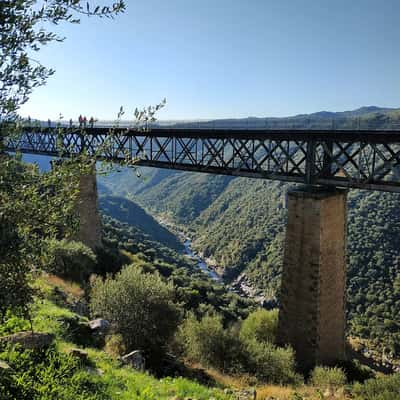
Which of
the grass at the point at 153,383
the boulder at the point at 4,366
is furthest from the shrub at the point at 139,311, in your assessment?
the boulder at the point at 4,366

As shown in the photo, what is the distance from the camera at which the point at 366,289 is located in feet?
117

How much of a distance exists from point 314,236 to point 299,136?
348 cm


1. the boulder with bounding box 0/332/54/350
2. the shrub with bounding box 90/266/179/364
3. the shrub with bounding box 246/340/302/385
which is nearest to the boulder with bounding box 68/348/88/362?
the boulder with bounding box 0/332/54/350

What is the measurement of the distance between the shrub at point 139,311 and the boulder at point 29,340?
4.66 meters

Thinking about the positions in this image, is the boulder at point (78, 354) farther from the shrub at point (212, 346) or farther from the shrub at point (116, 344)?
the shrub at point (212, 346)

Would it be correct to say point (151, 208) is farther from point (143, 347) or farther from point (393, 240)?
point (143, 347)

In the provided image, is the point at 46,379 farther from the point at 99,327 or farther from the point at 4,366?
the point at 99,327

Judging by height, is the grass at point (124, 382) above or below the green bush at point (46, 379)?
below

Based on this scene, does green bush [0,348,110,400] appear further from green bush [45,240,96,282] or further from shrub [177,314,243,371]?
green bush [45,240,96,282]

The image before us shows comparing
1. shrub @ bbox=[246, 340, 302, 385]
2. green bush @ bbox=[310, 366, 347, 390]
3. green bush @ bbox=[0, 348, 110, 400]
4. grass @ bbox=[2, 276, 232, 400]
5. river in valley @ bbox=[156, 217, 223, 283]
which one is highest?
green bush @ bbox=[0, 348, 110, 400]

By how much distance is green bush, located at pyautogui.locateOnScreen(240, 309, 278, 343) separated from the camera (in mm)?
15414

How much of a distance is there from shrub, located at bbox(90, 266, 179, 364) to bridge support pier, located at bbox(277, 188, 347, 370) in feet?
13.7

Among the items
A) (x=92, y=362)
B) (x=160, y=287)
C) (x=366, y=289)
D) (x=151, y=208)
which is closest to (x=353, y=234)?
(x=366, y=289)

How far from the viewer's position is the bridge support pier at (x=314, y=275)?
12.2 meters
